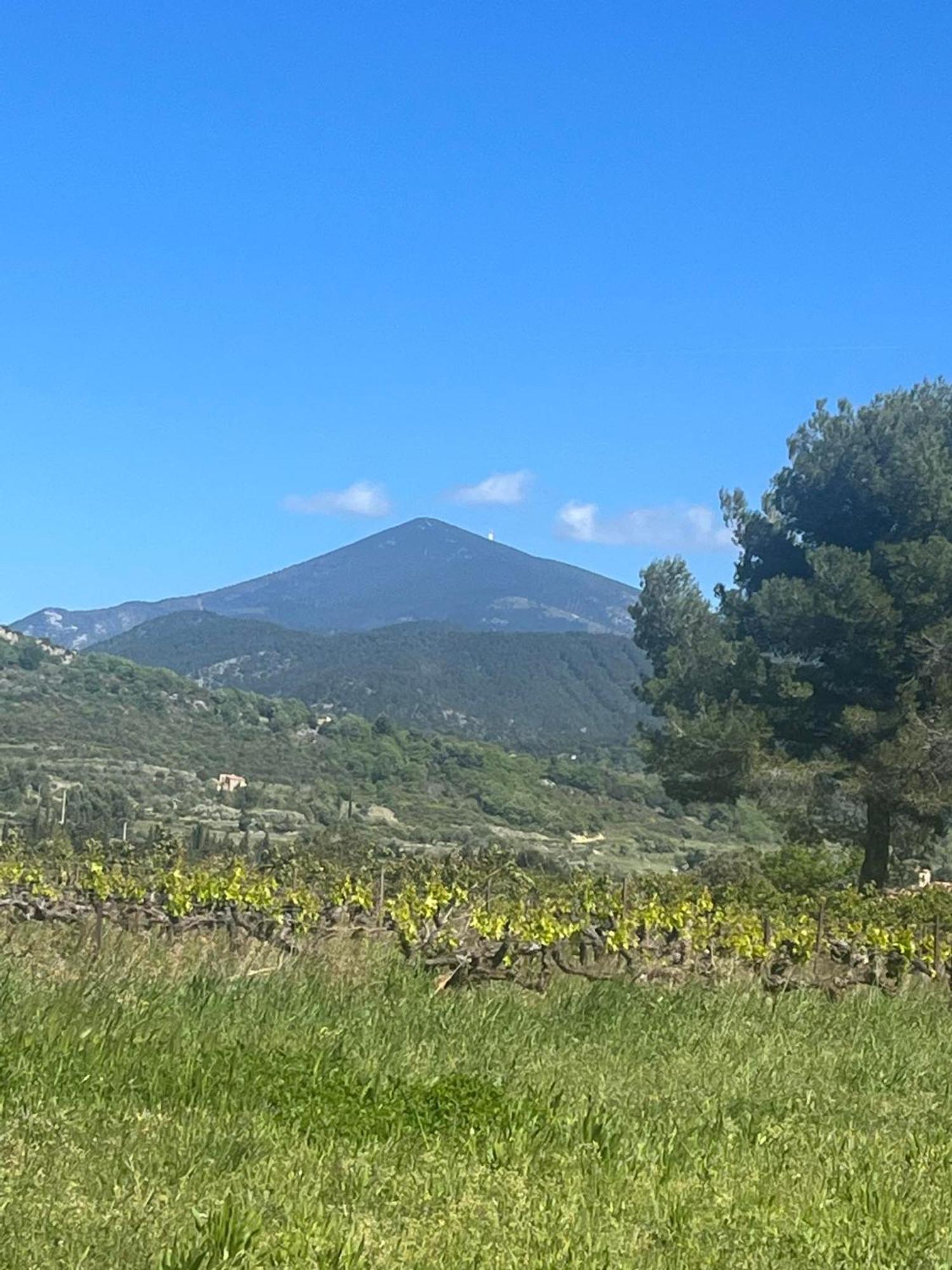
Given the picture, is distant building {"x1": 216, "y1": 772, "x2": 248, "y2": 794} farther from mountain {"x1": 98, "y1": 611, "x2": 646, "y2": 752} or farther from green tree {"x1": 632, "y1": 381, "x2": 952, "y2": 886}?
mountain {"x1": 98, "y1": 611, "x2": 646, "y2": 752}

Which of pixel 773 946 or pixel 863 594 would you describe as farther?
pixel 863 594

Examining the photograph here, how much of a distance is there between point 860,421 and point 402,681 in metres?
115

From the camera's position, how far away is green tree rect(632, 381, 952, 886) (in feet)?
80.4

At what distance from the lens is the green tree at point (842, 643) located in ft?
80.4

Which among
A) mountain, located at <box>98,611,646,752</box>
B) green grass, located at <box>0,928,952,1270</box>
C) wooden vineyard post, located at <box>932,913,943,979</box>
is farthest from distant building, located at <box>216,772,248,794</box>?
mountain, located at <box>98,611,646,752</box>

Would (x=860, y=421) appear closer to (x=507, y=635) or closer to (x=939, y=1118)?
(x=939, y=1118)

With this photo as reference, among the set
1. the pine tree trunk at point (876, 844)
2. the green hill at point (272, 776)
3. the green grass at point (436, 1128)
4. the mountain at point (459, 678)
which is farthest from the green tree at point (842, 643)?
the mountain at point (459, 678)

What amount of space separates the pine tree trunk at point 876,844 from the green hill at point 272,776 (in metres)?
13.8

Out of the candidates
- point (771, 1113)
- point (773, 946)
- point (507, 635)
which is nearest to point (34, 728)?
point (773, 946)

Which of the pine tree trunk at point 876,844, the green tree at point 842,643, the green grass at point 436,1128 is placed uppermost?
the green tree at point 842,643

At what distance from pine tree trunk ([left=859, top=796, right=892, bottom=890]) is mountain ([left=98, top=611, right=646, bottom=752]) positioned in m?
83.8

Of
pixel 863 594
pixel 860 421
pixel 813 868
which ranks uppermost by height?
pixel 860 421

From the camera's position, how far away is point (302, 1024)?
7.12m

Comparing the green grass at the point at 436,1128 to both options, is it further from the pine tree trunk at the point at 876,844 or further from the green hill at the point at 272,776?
the green hill at the point at 272,776
